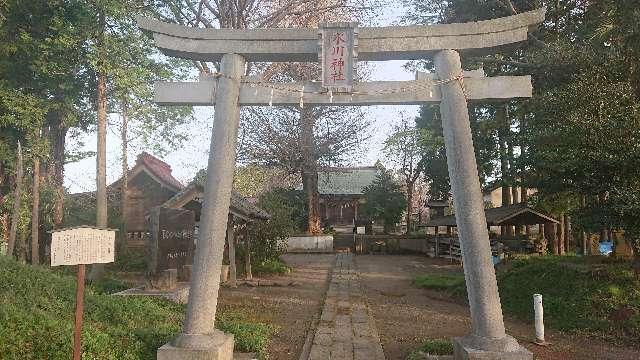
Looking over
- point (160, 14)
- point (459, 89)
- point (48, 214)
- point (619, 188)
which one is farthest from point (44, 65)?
point (619, 188)

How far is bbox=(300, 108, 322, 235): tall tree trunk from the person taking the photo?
29594 millimetres

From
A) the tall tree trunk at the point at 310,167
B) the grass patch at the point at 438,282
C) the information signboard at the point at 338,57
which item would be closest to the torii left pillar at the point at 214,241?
the information signboard at the point at 338,57

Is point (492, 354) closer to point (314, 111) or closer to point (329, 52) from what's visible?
point (329, 52)

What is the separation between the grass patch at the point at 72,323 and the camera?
5656mm

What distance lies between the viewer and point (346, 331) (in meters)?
8.91

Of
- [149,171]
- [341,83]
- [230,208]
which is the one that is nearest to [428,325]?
[341,83]

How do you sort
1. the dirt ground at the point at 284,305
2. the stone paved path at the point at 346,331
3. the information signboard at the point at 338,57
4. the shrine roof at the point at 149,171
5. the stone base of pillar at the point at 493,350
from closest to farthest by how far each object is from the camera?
the stone base of pillar at the point at 493,350
the information signboard at the point at 338,57
the stone paved path at the point at 346,331
the dirt ground at the point at 284,305
the shrine roof at the point at 149,171

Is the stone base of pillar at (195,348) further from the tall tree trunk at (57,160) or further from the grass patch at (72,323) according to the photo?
the tall tree trunk at (57,160)

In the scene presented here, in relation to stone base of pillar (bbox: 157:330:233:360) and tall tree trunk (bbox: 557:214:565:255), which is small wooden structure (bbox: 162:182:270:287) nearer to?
stone base of pillar (bbox: 157:330:233:360)

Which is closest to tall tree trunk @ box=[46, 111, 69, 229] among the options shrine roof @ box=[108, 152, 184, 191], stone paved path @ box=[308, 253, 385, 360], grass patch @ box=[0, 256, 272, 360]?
shrine roof @ box=[108, 152, 184, 191]

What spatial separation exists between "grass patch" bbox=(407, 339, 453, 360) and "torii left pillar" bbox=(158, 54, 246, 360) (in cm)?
287

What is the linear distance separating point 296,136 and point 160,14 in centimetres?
1452

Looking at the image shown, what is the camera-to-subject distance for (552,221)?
776 inches

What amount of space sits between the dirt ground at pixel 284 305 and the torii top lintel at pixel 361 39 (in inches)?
196
